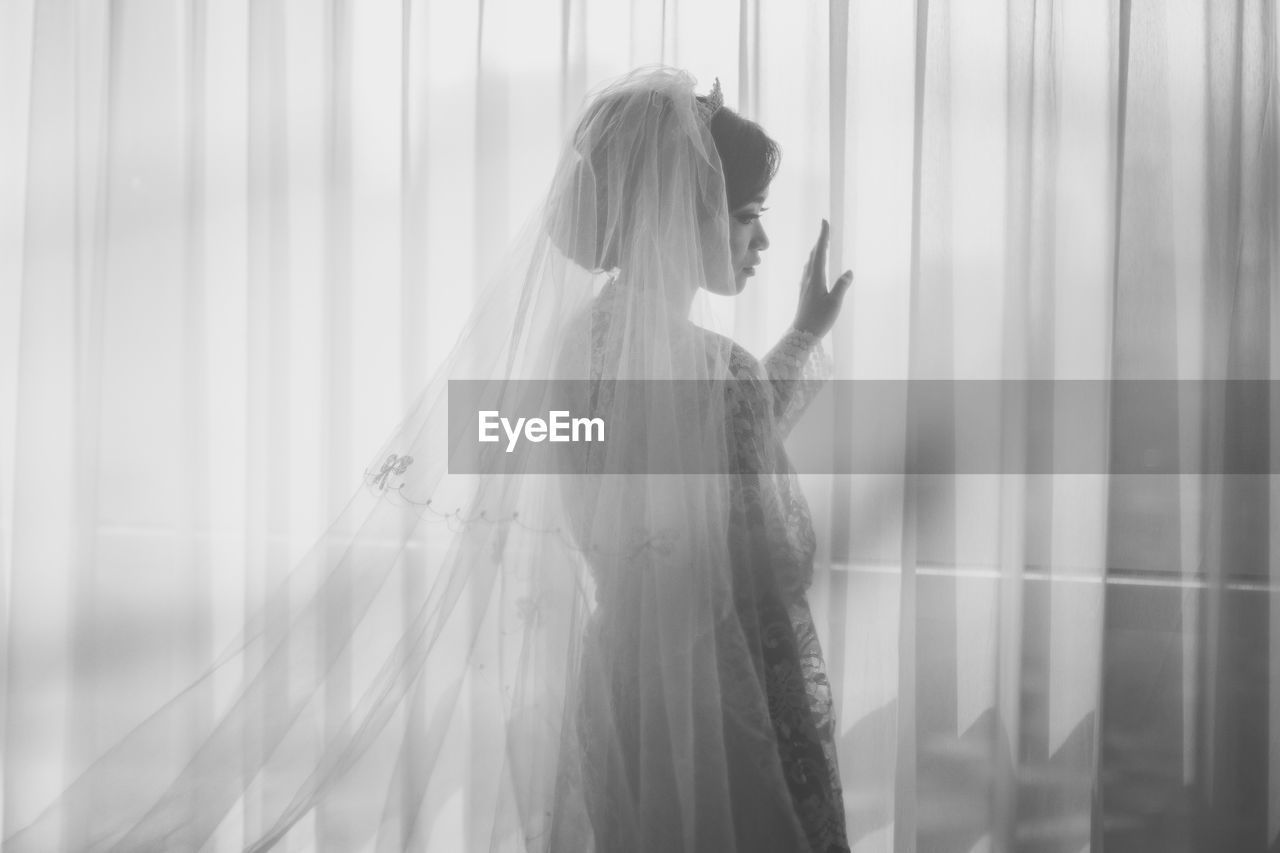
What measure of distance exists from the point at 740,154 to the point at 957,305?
52 cm

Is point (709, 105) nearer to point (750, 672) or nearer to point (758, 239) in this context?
point (758, 239)

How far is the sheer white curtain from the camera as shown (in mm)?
1379

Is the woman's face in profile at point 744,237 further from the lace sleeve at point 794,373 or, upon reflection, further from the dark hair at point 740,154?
the lace sleeve at point 794,373

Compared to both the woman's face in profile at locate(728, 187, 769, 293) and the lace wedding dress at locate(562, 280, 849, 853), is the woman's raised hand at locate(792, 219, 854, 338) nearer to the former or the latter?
the woman's face in profile at locate(728, 187, 769, 293)

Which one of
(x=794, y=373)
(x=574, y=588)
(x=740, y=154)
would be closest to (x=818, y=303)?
(x=794, y=373)

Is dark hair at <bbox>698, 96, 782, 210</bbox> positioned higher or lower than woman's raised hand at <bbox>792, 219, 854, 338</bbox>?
higher

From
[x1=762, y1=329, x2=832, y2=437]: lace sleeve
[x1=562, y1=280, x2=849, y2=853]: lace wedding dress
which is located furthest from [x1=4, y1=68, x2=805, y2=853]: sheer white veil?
[x1=762, y1=329, x2=832, y2=437]: lace sleeve

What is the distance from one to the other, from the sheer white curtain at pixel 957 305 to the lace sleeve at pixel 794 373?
0.83ft

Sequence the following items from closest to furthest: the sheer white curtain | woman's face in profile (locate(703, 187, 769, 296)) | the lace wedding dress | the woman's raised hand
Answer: the lace wedding dress
woman's face in profile (locate(703, 187, 769, 296))
the woman's raised hand
the sheer white curtain

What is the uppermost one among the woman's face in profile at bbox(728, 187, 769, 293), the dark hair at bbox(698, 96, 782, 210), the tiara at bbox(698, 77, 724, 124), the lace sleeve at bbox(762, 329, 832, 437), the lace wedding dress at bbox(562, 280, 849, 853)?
the tiara at bbox(698, 77, 724, 124)

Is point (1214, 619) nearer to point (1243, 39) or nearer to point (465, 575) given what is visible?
point (1243, 39)

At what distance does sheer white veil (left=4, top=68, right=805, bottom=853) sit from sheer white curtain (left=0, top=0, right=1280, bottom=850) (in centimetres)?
20

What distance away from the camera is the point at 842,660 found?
1.45 m

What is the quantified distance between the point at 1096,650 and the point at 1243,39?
927mm
